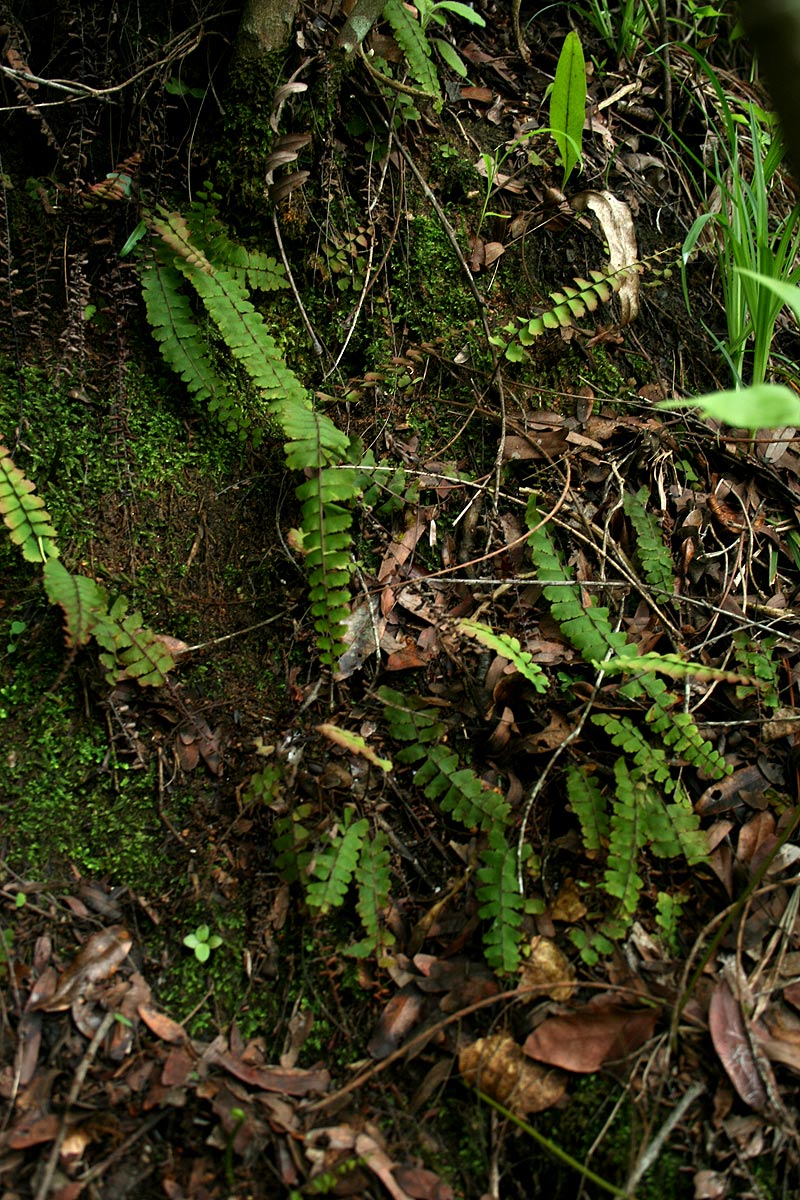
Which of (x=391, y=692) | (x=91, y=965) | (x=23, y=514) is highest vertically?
(x=23, y=514)

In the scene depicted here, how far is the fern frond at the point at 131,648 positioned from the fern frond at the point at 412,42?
6.49 feet

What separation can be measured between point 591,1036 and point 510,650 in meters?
0.94

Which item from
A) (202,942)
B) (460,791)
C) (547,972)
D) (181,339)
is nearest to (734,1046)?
(547,972)

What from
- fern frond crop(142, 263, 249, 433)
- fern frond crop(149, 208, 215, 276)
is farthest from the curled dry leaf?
fern frond crop(149, 208, 215, 276)

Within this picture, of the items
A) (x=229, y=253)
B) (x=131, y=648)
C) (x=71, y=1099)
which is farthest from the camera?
(x=229, y=253)

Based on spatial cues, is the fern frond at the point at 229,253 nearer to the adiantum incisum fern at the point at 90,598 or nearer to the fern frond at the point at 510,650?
the adiantum incisum fern at the point at 90,598

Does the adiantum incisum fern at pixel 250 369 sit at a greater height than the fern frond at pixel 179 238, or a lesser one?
lesser

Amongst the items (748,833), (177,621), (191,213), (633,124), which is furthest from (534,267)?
(748,833)

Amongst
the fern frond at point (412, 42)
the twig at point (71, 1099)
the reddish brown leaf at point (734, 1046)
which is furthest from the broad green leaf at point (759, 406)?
the fern frond at point (412, 42)

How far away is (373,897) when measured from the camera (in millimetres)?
2104

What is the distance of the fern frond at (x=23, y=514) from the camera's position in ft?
7.35

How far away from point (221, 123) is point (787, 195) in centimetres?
242

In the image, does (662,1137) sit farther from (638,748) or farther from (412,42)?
(412,42)

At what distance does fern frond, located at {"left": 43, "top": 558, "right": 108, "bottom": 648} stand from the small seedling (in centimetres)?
76
